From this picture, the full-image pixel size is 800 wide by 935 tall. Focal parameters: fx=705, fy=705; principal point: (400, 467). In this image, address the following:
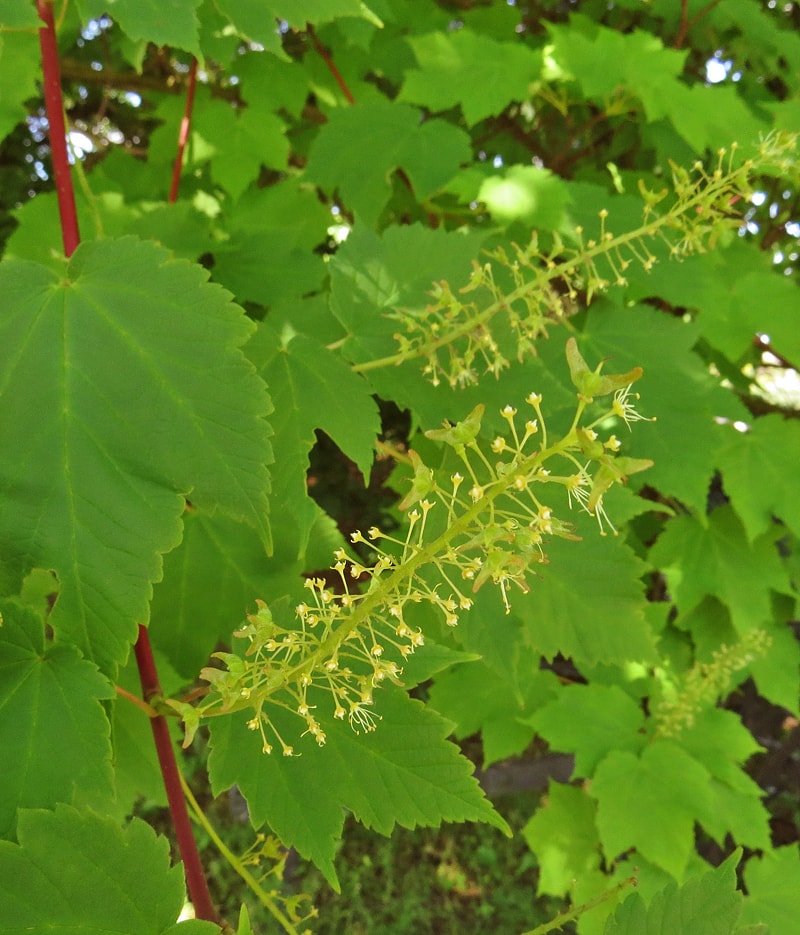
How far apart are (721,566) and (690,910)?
5.45 feet

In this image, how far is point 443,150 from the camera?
6.34ft

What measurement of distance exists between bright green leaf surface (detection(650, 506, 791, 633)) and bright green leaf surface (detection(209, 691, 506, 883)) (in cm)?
167

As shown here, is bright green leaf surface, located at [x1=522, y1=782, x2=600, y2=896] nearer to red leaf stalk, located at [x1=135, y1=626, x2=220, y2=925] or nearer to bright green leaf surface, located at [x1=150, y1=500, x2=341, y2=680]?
bright green leaf surface, located at [x1=150, y1=500, x2=341, y2=680]

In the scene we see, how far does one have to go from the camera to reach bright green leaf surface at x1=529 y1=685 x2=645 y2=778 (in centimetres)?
228

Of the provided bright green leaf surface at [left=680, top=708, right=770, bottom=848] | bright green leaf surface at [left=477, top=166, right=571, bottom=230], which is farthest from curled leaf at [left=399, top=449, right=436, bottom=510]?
bright green leaf surface at [left=680, top=708, right=770, bottom=848]

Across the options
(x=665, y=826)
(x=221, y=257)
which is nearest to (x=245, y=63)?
(x=221, y=257)

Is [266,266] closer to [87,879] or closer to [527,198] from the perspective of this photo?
[527,198]

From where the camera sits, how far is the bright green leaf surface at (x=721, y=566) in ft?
7.82

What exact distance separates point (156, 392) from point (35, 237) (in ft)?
4.58

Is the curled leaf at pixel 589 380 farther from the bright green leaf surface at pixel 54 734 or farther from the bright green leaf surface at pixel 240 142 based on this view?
the bright green leaf surface at pixel 240 142

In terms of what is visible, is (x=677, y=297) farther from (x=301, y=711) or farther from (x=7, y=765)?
(x=7, y=765)

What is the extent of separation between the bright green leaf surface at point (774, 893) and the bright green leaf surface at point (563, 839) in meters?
0.49

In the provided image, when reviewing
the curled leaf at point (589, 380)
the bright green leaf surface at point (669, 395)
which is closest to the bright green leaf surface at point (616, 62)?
the bright green leaf surface at point (669, 395)

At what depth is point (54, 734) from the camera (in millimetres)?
811
